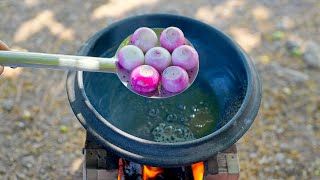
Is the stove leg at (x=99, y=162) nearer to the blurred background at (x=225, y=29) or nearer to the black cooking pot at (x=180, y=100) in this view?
the black cooking pot at (x=180, y=100)

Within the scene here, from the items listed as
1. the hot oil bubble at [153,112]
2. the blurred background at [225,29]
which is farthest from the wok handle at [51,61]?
the blurred background at [225,29]

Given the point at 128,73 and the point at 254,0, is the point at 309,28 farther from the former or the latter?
the point at 128,73

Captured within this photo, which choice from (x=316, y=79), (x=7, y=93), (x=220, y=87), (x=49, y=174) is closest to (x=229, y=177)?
(x=220, y=87)

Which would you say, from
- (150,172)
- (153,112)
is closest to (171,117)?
(153,112)

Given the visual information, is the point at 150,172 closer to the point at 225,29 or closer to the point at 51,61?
the point at 51,61

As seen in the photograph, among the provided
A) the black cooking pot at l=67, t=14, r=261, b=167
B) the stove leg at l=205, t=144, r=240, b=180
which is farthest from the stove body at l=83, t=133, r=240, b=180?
the black cooking pot at l=67, t=14, r=261, b=167

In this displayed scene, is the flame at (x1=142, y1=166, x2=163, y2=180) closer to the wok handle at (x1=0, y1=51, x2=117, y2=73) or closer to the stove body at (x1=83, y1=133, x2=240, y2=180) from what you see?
the stove body at (x1=83, y1=133, x2=240, y2=180)
